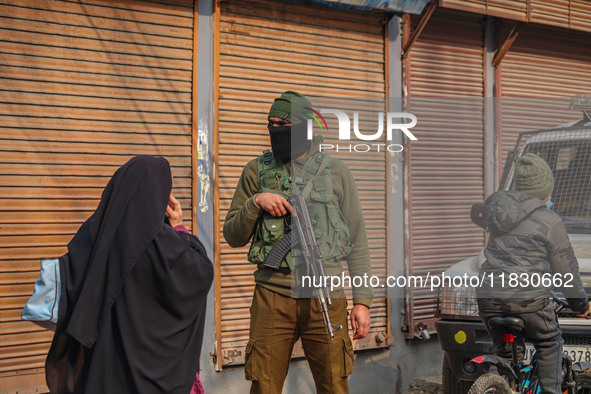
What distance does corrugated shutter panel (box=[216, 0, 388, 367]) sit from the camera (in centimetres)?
659

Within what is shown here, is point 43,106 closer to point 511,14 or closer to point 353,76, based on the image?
point 353,76

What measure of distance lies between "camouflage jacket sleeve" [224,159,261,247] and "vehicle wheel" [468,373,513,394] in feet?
5.43

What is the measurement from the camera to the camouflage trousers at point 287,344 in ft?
13.0

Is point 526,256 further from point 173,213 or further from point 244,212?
point 173,213

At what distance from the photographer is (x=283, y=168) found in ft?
13.5

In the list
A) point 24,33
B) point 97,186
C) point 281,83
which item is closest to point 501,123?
point 281,83

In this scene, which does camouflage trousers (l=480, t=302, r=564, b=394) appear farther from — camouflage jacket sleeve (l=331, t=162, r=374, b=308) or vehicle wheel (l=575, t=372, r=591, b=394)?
camouflage jacket sleeve (l=331, t=162, r=374, b=308)

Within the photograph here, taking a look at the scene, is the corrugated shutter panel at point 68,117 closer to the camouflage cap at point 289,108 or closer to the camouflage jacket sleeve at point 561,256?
the camouflage cap at point 289,108

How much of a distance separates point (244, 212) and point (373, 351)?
383cm

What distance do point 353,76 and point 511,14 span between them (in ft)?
7.06

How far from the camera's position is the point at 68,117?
5867mm

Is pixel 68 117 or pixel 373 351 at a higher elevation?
pixel 68 117

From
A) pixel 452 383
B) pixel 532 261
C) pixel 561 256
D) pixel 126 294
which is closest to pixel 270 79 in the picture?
pixel 452 383

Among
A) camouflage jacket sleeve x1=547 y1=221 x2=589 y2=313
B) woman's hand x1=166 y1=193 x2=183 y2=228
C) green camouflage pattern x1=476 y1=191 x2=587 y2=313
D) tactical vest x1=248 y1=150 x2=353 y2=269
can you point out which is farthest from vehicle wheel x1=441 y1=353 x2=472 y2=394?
woman's hand x1=166 y1=193 x2=183 y2=228
